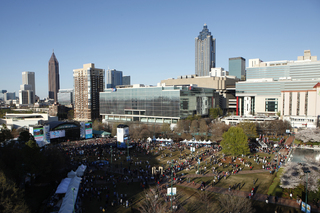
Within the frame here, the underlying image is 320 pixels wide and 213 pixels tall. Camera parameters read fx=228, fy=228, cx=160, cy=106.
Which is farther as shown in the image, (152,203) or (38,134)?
(38,134)

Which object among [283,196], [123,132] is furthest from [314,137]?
[123,132]

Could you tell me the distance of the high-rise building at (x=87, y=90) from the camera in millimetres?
123625

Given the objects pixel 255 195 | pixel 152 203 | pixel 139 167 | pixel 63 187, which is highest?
pixel 63 187

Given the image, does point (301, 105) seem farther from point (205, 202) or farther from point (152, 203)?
point (152, 203)

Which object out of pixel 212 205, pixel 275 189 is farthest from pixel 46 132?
pixel 275 189

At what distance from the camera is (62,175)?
107 ft

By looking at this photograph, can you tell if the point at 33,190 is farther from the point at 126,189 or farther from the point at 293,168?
the point at 293,168

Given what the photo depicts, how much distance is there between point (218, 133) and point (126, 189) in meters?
38.4

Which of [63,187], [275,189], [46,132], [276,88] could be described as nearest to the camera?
[63,187]

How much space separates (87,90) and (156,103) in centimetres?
4909

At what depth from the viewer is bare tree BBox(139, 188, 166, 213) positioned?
2092cm

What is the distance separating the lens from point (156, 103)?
94.1 meters

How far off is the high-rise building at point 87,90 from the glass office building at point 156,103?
1465 cm

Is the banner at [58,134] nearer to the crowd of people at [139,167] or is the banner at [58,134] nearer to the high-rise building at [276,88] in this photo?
the crowd of people at [139,167]
